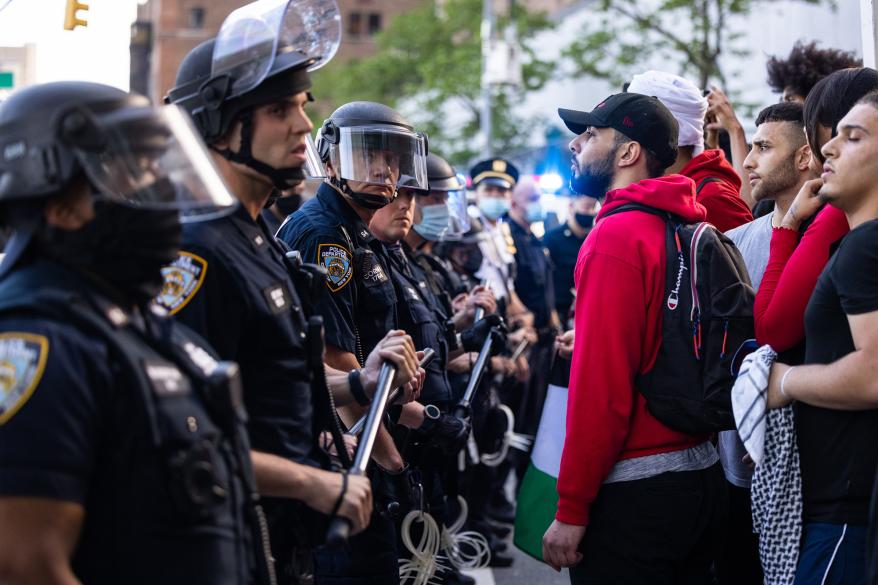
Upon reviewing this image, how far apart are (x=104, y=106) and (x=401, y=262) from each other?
114 inches

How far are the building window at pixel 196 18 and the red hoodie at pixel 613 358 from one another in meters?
72.6

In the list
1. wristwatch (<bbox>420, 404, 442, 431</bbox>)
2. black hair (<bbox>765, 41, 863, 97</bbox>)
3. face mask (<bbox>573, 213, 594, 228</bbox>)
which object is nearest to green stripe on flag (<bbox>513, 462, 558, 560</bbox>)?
wristwatch (<bbox>420, 404, 442, 431</bbox>)

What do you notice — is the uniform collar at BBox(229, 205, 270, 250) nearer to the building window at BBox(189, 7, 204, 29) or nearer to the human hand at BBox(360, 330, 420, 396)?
the human hand at BBox(360, 330, 420, 396)

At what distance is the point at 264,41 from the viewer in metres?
3.11

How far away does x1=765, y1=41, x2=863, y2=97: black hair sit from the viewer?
224 inches

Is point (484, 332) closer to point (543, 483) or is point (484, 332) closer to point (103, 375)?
point (543, 483)

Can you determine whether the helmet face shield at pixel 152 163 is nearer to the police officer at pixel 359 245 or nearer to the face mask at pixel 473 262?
the police officer at pixel 359 245

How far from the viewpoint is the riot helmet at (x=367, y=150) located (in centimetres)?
455

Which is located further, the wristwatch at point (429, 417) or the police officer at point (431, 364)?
the police officer at point (431, 364)

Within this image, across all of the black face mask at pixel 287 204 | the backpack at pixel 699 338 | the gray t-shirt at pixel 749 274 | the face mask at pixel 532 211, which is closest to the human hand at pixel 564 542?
the backpack at pixel 699 338

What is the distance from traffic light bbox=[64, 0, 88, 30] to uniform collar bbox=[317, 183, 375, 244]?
4.36ft

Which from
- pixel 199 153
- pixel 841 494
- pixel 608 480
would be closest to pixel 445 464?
pixel 608 480

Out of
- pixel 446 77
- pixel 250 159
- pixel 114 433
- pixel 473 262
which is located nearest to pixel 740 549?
pixel 250 159

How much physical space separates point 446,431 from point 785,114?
1.86 meters
